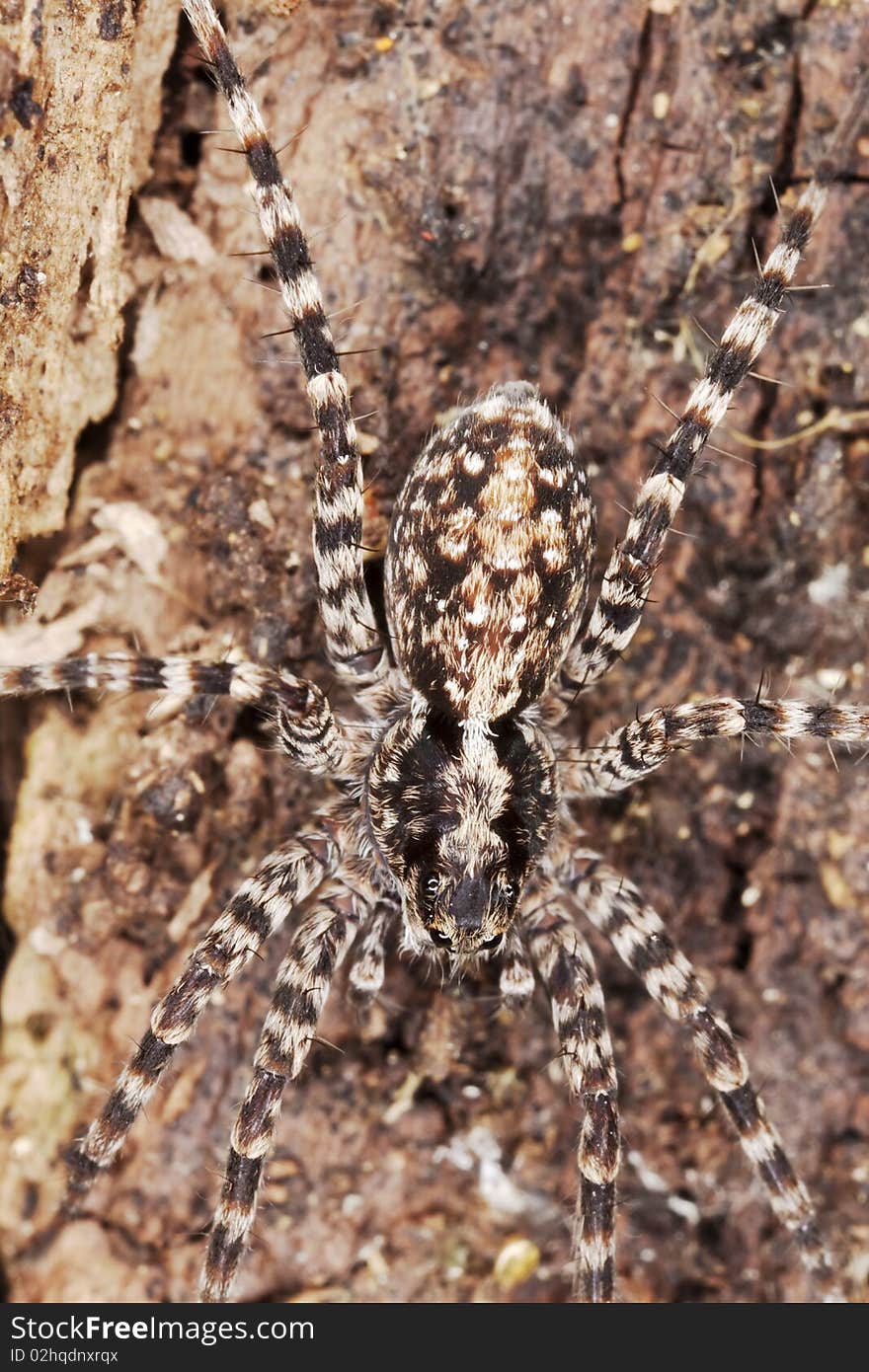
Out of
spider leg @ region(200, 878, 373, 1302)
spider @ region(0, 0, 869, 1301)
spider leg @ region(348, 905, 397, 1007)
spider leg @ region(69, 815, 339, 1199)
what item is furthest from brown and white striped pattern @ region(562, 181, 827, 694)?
spider leg @ region(200, 878, 373, 1302)

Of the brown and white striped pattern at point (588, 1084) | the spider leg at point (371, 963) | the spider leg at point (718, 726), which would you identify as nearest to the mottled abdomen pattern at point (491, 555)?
the spider leg at point (718, 726)

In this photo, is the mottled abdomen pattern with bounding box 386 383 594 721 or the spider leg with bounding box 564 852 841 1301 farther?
the spider leg with bounding box 564 852 841 1301

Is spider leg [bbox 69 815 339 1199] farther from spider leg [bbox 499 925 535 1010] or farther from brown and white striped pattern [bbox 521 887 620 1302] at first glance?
brown and white striped pattern [bbox 521 887 620 1302]

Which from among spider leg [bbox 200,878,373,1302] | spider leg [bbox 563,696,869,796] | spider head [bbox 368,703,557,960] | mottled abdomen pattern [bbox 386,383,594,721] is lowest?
spider leg [bbox 200,878,373,1302]

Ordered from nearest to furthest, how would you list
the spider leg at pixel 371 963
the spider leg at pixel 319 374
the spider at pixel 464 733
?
the spider leg at pixel 319 374 < the spider at pixel 464 733 < the spider leg at pixel 371 963

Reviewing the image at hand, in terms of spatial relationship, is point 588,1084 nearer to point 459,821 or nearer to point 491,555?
point 459,821

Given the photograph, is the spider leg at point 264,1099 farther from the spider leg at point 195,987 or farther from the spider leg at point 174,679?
the spider leg at point 174,679
